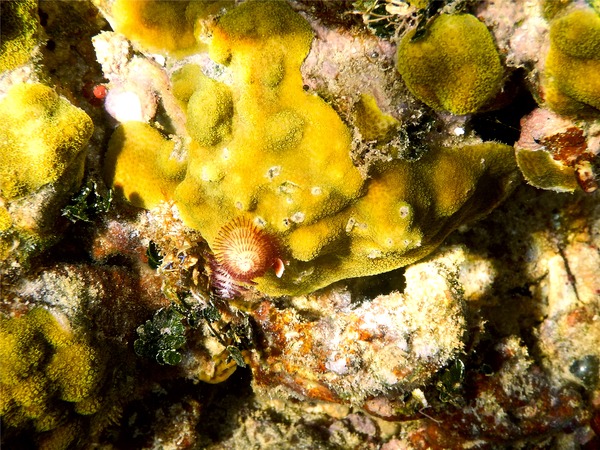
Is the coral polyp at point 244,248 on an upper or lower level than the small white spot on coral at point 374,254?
upper

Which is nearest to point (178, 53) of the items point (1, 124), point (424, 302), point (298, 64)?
point (298, 64)

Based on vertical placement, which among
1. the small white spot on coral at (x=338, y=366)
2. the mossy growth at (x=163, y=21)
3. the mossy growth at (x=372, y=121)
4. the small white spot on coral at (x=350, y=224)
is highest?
the mossy growth at (x=163, y=21)

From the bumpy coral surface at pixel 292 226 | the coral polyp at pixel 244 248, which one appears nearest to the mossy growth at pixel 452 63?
the bumpy coral surface at pixel 292 226

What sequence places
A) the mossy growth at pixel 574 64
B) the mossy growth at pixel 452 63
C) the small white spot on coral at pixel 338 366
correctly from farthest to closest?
the small white spot on coral at pixel 338 366 < the mossy growth at pixel 452 63 < the mossy growth at pixel 574 64

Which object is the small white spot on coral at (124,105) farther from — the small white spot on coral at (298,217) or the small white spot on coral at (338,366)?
the small white spot on coral at (338,366)

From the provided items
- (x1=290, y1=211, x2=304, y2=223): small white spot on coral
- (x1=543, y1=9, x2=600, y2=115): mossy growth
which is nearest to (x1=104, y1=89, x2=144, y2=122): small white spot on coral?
(x1=290, y1=211, x2=304, y2=223): small white spot on coral

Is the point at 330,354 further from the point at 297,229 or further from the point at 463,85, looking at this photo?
the point at 463,85

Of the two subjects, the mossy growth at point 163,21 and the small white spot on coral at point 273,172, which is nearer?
the small white spot on coral at point 273,172
